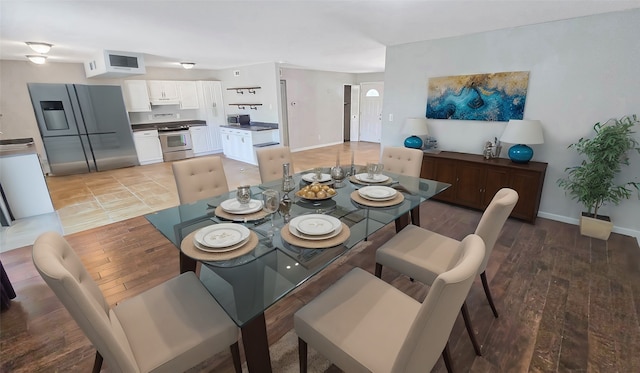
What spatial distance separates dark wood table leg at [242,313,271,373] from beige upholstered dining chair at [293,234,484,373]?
18 centimetres

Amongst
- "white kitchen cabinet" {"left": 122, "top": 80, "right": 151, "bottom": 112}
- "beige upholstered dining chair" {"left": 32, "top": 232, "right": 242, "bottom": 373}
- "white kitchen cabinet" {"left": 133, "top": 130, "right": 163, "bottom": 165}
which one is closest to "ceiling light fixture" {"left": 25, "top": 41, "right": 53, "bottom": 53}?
"white kitchen cabinet" {"left": 122, "top": 80, "right": 151, "bottom": 112}

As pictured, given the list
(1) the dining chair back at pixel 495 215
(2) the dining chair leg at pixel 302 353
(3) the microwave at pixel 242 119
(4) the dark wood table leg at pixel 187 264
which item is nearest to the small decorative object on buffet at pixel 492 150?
(1) the dining chair back at pixel 495 215

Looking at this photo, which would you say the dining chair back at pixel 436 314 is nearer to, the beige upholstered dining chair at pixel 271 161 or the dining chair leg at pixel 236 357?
the dining chair leg at pixel 236 357

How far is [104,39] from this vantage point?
3.68 meters

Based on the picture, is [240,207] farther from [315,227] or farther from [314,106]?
[314,106]

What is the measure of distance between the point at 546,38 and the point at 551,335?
3.11m

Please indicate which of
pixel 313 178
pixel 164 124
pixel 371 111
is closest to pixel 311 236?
pixel 313 178

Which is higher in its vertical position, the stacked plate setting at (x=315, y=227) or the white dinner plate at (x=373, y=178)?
the white dinner plate at (x=373, y=178)

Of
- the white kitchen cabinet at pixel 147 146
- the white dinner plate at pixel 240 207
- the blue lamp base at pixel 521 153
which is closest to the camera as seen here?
the white dinner plate at pixel 240 207

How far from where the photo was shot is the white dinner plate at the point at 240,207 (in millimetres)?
1717

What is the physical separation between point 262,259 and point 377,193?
1.03 metres

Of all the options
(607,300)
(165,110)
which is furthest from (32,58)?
(607,300)

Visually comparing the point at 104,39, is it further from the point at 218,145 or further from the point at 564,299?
the point at 564,299

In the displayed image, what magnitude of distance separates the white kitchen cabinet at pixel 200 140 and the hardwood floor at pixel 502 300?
4449mm
